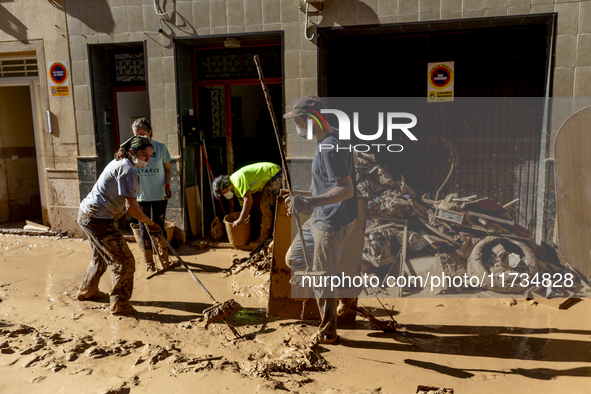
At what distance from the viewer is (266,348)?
407cm

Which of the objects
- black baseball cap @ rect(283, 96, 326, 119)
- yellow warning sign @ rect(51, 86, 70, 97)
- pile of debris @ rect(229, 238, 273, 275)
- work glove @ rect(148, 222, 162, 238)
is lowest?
pile of debris @ rect(229, 238, 273, 275)

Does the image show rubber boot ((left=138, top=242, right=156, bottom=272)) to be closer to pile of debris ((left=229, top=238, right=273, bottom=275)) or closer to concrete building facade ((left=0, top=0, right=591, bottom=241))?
pile of debris ((left=229, top=238, right=273, bottom=275))

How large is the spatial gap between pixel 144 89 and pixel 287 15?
280 centimetres

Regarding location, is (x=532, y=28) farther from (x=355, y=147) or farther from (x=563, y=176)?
(x=355, y=147)

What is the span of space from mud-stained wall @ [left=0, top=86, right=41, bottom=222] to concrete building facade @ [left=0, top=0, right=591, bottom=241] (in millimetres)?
1292

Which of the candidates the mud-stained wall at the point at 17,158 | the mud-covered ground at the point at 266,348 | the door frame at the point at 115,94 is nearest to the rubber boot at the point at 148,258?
the mud-covered ground at the point at 266,348

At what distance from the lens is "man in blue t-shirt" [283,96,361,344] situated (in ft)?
12.7

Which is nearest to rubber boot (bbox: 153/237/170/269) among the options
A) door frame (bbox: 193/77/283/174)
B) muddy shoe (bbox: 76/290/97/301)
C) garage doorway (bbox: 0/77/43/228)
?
muddy shoe (bbox: 76/290/97/301)

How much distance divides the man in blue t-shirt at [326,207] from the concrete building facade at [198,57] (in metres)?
2.76

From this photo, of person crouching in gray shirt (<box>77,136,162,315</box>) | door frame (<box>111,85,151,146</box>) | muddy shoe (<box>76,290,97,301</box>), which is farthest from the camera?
door frame (<box>111,85,151,146</box>)

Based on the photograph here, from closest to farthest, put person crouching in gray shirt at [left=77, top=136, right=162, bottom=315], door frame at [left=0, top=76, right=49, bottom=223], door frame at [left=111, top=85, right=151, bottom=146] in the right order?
person crouching in gray shirt at [left=77, top=136, right=162, bottom=315] < door frame at [left=111, top=85, right=151, bottom=146] < door frame at [left=0, top=76, right=49, bottom=223]

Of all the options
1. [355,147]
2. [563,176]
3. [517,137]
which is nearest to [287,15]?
[355,147]

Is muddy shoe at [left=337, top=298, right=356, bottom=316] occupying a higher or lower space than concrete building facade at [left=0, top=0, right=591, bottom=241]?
lower

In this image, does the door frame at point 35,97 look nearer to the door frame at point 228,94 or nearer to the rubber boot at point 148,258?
the door frame at point 228,94
